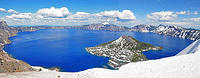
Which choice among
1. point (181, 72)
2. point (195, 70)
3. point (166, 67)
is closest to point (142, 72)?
point (166, 67)


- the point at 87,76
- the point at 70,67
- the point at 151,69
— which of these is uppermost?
the point at 151,69

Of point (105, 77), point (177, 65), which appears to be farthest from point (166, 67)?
point (105, 77)

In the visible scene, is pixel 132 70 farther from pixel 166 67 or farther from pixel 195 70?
pixel 195 70

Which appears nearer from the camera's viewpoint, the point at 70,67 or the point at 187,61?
the point at 187,61

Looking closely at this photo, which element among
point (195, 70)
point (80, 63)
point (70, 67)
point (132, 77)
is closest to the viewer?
point (195, 70)

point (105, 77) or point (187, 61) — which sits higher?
point (187, 61)

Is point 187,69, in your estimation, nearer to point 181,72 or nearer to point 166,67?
point 181,72

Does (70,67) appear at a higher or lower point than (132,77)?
lower

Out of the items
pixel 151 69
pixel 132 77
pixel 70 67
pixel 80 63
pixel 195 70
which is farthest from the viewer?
pixel 80 63

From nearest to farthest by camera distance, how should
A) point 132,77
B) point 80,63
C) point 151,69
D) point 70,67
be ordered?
1. point 132,77
2. point 151,69
3. point 70,67
4. point 80,63
